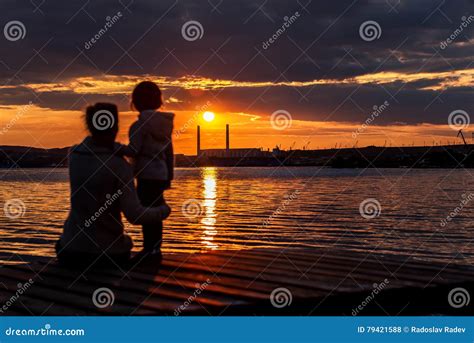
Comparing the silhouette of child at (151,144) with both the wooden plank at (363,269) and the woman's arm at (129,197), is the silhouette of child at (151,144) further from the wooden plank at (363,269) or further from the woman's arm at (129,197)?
the wooden plank at (363,269)

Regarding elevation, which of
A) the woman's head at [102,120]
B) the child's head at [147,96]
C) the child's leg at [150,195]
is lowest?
the child's leg at [150,195]

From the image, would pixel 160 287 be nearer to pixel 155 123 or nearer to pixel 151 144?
pixel 151 144

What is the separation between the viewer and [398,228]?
36.2m

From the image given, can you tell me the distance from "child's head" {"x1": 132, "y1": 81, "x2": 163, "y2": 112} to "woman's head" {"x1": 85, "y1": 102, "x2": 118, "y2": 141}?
39.8 inches

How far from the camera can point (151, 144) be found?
9.33m

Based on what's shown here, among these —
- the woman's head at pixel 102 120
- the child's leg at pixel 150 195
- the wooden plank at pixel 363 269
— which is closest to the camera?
the woman's head at pixel 102 120

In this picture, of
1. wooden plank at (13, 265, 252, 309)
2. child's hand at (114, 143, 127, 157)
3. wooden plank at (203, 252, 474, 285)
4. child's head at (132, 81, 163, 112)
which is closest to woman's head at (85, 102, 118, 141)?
child's hand at (114, 143, 127, 157)

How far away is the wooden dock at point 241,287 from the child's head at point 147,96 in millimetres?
2231

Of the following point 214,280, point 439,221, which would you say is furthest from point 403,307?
point 439,221

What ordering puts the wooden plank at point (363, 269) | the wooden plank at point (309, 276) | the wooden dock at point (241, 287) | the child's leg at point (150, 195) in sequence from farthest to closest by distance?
the child's leg at point (150, 195) → the wooden plank at point (363, 269) → the wooden plank at point (309, 276) → the wooden dock at point (241, 287)

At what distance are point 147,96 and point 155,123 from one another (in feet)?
1.39

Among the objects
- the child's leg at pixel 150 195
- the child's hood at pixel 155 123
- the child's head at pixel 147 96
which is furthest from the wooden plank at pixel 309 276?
the child's head at pixel 147 96

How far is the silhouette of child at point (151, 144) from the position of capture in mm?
9297

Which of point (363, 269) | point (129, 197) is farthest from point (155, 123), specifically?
point (363, 269)
